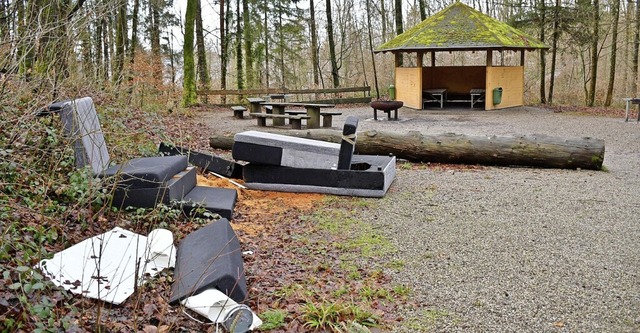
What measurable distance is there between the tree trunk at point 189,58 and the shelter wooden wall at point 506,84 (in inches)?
428

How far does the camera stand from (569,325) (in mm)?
3590

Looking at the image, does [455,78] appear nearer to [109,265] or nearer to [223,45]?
[223,45]

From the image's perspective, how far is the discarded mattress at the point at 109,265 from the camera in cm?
349

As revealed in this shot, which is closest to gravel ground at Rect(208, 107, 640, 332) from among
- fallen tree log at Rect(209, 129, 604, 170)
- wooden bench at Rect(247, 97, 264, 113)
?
fallen tree log at Rect(209, 129, 604, 170)

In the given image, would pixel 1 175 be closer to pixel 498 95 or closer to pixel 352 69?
pixel 498 95

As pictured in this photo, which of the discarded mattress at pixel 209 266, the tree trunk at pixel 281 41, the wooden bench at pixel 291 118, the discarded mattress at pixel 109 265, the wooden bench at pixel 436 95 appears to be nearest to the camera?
the discarded mattress at pixel 109 265

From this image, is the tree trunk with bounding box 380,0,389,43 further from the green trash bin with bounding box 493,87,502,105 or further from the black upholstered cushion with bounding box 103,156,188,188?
the black upholstered cushion with bounding box 103,156,188,188

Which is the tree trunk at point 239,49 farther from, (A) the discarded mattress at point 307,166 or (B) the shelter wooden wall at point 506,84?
(A) the discarded mattress at point 307,166

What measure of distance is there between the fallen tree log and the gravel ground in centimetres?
22

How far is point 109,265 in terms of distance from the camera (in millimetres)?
3980

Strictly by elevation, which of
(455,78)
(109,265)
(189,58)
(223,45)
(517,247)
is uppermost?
(223,45)

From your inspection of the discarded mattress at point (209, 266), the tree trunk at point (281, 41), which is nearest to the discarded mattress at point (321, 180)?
the discarded mattress at point (209, 266)

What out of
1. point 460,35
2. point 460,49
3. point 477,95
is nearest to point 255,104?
point 460,49

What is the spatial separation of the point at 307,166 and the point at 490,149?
3.64m
